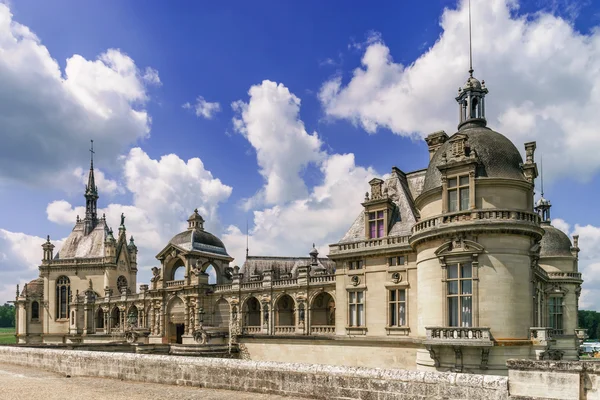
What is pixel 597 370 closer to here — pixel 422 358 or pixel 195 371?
pixel 195 371

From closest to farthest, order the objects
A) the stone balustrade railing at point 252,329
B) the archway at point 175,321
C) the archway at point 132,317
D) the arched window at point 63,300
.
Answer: the stone balustrade railing at point 252,329
the archway at point 175,321
the archway at point 132,317
the arched window at point 63,300

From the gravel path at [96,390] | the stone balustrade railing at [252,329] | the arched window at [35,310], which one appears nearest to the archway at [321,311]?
the stone balustrade railing at [252,329]

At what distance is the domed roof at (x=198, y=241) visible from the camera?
44.8 meters

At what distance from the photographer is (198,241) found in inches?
1785

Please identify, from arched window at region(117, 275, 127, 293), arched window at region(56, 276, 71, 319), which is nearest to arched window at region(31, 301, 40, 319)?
arched window at region(56, 276, 71, 319)

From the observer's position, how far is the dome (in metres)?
41.9

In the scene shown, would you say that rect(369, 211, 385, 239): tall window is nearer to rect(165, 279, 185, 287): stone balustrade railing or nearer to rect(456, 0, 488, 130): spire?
rect(456, 0, 488, 130): spire

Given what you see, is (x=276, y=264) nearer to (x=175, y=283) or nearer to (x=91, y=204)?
(x=175, y=283)

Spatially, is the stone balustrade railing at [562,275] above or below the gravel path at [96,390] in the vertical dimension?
above

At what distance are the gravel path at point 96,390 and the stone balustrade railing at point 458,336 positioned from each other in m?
12.1

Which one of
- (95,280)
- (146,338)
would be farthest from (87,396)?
(95,280)

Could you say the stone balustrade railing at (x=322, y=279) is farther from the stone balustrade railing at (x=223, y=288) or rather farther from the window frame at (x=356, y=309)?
the stone balustrade railing at (x=223, y=288)

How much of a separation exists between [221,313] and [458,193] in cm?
2656

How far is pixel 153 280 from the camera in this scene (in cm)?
4734
